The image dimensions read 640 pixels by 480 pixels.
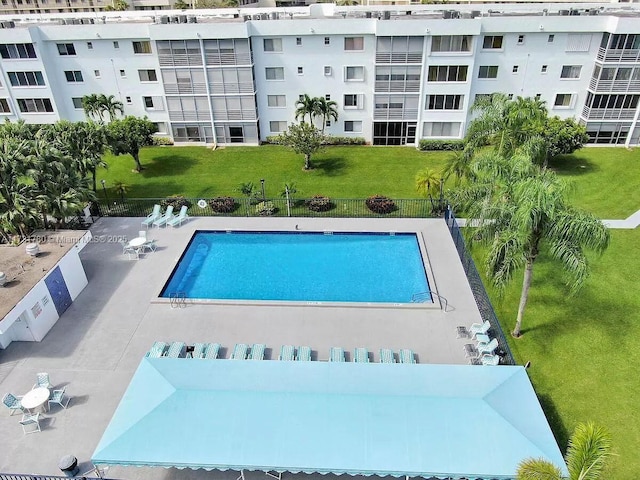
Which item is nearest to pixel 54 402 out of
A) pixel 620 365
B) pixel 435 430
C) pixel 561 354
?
pixel 435 430

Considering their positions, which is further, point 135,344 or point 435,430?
point 135,344

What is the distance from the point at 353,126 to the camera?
141 ft

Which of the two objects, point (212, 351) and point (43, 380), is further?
point (212, 351)

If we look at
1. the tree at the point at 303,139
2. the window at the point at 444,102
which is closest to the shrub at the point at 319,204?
the tree at the point at 303,139

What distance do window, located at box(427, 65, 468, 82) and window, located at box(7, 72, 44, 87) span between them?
35.5 metres

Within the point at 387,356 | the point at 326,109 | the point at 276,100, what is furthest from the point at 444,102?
the point at 387,356

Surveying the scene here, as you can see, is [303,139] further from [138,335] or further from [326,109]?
[138,335]

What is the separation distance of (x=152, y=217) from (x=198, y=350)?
1381 cm

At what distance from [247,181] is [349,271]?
14565 millimetres

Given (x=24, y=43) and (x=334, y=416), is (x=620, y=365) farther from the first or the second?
(x=24, y=43)

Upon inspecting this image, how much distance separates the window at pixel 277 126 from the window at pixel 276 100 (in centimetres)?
166

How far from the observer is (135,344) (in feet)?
66.6

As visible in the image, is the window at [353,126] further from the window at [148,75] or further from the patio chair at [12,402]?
the patio chair at [12,402]

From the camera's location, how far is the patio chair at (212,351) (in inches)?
738
